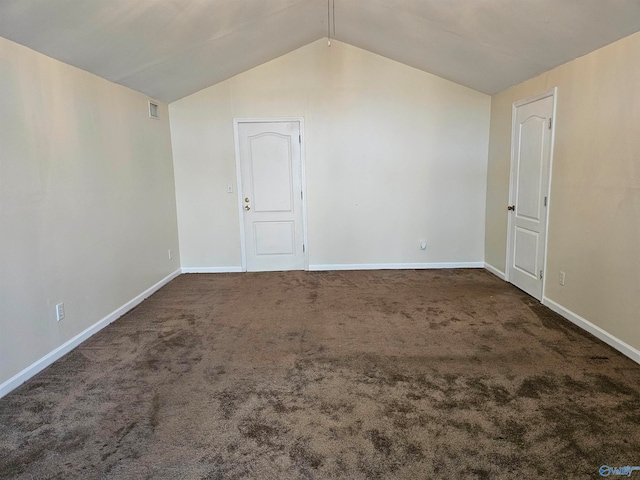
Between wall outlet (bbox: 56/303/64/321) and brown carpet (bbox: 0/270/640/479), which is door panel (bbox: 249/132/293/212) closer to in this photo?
brown carpet (bbox: 0/270/640/479)

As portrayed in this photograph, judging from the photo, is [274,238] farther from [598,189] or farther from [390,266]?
[598,189]

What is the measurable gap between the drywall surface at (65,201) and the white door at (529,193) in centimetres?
419

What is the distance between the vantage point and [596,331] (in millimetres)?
3252

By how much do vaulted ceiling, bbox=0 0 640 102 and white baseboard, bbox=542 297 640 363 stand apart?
2180 millimetres

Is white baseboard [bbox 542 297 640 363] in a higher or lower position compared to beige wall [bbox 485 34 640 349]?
lower

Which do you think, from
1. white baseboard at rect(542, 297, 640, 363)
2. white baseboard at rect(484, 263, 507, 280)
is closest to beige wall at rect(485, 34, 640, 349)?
white baseboard at rect(542, 297, 640, 363)

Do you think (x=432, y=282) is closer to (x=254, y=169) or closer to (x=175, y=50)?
(x=254, y=169)

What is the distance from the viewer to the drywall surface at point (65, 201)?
2623mm

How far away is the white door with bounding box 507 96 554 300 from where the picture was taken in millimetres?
4012

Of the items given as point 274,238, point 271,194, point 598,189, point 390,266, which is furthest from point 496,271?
point 271,194

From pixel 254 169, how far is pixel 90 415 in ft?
12.3

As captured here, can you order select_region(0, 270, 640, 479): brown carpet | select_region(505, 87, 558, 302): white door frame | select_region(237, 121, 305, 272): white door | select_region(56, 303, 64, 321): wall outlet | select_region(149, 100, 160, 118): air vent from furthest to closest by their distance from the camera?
1. select_region(237, 121, 305, 272): white door
2. select_region(149, 100, 160, 118): air vent
3. select_region(505, 87, 558, 302): white door frame
4. select_region(56, 303, 64, 321): wall outlet
5. select_region(0, 270, 640, 479): brown carpet

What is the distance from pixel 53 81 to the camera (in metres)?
3.05

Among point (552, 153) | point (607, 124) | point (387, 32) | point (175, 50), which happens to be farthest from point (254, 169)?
point (607, 124)
